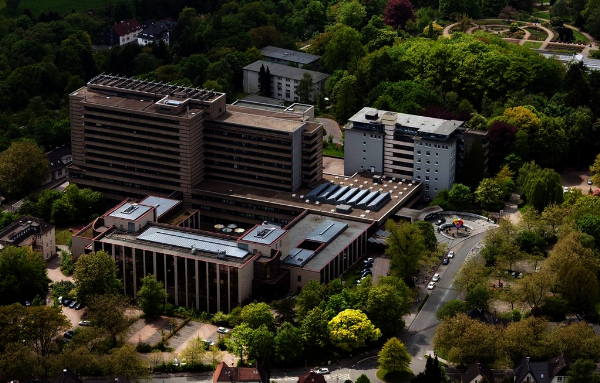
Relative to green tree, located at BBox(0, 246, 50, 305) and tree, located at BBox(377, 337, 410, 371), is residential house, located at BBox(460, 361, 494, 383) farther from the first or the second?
green tree, located at BBox(0, 246, 50, 305)

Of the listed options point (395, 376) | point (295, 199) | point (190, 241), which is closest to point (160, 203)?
point (190, 241)

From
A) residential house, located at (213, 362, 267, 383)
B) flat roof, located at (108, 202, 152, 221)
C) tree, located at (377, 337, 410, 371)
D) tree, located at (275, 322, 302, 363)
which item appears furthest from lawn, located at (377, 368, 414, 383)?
flat roof, located at (108, 202, 152, 221)

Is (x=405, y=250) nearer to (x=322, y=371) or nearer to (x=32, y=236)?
(x=322, y=371)

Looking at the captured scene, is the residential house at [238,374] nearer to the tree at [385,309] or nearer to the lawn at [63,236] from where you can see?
the tree at [385,309]

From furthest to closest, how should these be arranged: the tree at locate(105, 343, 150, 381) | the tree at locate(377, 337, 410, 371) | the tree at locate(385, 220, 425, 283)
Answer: the tree at locate(385, 220, 425, 283) → the tree at locate(377, 337, 410, 371) → the tree at locate(105, 343, 150, 381)

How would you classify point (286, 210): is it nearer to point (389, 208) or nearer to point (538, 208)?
point (389, 208)

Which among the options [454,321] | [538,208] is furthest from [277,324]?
[538,208]
